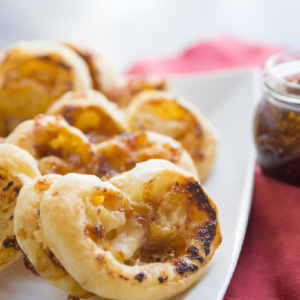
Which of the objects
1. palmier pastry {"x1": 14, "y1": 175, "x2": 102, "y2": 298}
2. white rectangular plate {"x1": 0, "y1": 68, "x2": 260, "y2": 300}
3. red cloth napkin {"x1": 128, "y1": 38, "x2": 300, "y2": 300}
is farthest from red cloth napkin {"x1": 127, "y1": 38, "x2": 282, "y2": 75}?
palmier pastry {"x1": 14, "y1": 175, "x2": 102, "y2": 298}

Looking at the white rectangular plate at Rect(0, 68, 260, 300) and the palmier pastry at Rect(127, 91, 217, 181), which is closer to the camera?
the white rectangular plate at Rect(0, 68, 260, 300)

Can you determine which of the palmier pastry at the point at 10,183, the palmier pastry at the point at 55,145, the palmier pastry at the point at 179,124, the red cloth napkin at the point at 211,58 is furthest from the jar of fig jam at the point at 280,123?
the red cloth napkin at the point at 211,58

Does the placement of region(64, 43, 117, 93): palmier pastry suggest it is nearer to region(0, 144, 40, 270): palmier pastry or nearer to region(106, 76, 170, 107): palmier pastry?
region(106, 76, 170, 107): palmier pastry

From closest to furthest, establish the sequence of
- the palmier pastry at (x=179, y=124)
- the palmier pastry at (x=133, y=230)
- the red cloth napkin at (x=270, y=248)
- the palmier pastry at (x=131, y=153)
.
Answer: the palmier pastry at (x=133, y=230), the red cloth napkin at (x=270, y=248), the palmier pastry at (x=131, y=153), the palmier pastry at (x=179, y=124)

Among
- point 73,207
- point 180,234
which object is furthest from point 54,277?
point 180,234

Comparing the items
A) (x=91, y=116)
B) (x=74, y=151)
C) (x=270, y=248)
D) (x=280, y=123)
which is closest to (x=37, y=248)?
(x=74, y=151)

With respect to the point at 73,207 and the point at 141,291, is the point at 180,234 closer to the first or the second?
the point at 141,291

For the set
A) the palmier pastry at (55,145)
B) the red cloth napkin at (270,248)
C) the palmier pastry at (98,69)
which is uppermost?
the palmier pastry at (55,145)

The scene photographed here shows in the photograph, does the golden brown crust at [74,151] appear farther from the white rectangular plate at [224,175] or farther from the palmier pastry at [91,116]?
the white rectangular plate at [224,175]
